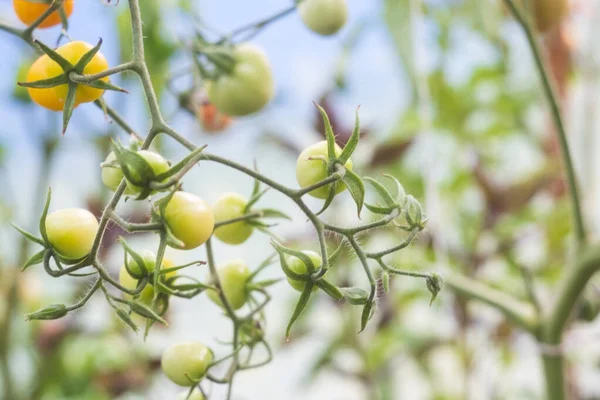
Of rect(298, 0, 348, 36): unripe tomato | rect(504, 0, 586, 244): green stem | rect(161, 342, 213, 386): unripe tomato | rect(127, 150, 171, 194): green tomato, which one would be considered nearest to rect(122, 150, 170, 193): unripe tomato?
rect(127, 150, 171, 194): green tomato

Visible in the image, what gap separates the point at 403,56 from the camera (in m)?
0.48

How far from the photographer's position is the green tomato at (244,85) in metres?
0.39

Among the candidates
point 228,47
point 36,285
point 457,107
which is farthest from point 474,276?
point 36,285

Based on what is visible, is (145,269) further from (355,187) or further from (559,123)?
(559,123)

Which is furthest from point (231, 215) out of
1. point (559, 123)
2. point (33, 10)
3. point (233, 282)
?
point (559, 123)

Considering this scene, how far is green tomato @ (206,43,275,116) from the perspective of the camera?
0.39m

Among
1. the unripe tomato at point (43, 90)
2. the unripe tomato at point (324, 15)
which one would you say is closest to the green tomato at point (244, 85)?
the unripe tomato at point (324, 15)

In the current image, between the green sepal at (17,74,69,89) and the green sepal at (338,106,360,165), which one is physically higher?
the green sepal at (17,74,69,89)

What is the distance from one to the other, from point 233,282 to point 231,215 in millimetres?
34

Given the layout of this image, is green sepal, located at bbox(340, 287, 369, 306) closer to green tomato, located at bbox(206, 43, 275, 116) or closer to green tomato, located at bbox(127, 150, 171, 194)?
green tomato, located at bbox(127, 150, 171, 194)

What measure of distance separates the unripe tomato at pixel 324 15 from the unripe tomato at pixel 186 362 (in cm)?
22

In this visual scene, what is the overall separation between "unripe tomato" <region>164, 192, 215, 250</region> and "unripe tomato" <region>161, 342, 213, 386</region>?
0.07 m

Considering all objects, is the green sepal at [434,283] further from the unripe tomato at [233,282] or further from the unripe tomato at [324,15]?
the unripe tomato at [324,15]

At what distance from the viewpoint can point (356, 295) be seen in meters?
0.23
